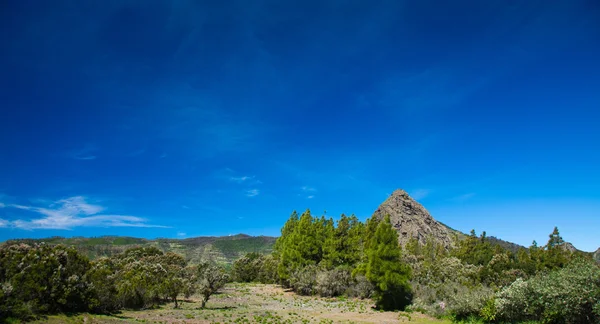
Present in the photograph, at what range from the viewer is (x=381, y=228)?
3522cm

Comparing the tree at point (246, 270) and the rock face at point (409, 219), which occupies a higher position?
the rock face at point (409, 219)

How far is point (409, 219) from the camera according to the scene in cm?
14300

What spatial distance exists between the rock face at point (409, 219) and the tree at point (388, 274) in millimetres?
102041

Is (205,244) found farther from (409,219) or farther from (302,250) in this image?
(302,250)

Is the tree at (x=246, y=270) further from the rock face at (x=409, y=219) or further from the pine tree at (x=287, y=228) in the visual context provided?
the rock face at (x=409, y=219)

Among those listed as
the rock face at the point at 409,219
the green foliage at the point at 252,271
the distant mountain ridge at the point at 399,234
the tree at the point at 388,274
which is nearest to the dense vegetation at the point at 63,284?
the tree at the point at 388,274

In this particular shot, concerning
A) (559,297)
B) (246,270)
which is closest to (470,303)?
(559,297)

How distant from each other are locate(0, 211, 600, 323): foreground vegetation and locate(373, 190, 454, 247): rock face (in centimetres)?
7751

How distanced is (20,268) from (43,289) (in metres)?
1.99

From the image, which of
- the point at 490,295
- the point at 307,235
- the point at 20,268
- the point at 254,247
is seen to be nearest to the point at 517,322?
the point at 490,295

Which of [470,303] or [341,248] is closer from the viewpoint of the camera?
[470,303]

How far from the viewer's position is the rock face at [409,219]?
13688 cm

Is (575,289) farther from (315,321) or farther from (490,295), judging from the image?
(315,321)

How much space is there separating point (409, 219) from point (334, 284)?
10725cm
